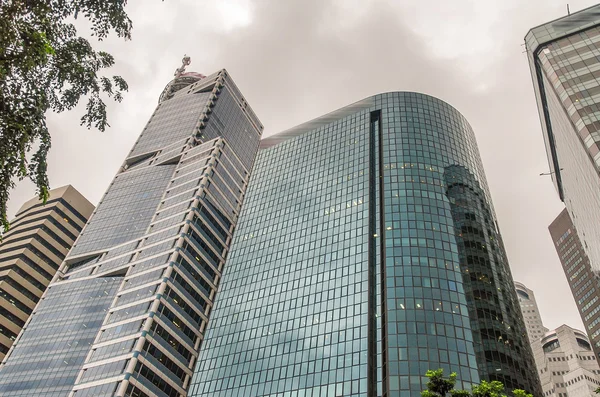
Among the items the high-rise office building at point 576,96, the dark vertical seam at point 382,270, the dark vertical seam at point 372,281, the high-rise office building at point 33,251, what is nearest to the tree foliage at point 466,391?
the dark vertical seam at point 382,270

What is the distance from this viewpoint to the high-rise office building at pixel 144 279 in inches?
3762

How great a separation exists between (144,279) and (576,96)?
92.2 meters

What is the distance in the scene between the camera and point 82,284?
119438 millimetres

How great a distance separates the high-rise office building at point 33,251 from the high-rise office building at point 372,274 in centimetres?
5482

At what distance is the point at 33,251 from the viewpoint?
136 m

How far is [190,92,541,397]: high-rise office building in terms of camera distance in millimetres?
79312

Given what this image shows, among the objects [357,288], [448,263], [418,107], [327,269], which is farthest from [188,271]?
[418,107]

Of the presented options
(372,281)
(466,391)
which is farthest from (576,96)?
(466,391)

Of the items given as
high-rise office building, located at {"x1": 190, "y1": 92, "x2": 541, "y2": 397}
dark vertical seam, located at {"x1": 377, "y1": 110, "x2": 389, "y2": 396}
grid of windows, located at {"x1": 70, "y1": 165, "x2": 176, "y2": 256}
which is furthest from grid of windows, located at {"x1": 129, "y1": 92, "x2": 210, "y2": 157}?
dark vertical seam, located at {"x1": 377, "y1": 110, "x2": 389, "y2": 396}

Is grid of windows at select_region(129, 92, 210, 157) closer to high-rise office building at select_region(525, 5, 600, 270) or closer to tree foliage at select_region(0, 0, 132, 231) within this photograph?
high-rise office building at select_region(525, 5, 600, 270)

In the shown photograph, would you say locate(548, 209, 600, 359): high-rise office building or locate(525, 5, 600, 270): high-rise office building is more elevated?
locate(548, 209, 600, 359): high-rise office building

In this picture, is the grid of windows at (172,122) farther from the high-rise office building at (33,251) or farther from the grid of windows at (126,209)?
the high-rise office building at (33,251)

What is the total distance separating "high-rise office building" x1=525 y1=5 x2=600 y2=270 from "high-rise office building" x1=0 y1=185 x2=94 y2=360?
125 metres

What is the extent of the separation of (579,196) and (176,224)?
89.5 m
